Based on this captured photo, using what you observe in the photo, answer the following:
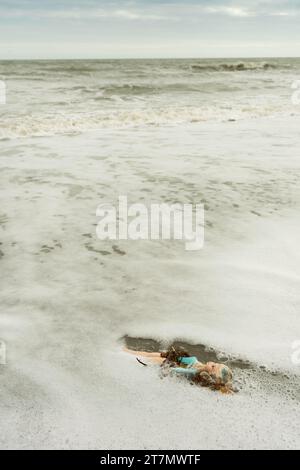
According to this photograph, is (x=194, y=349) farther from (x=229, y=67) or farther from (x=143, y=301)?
(x=229, y=67)

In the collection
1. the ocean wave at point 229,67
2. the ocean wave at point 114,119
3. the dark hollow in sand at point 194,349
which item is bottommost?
the dark hollow in sand at point 194,349

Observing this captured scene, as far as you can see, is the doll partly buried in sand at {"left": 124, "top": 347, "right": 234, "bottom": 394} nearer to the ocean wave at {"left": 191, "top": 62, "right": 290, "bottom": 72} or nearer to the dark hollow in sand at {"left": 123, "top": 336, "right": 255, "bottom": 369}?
the dark hollow in sand at {"left": 123, "top": 336, "right": 255, "bottom": 369}

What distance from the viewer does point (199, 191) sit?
5426 mm

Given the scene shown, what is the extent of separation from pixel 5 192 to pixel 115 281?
2.76 m

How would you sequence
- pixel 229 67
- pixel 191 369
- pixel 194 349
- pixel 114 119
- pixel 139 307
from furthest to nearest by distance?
pixel 229 67 → pixel 114 119 → pixel 139 307 → pixel 194 349 → pixel 191 369

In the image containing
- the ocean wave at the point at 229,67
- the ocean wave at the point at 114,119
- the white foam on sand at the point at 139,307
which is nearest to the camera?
the white foam on sand at the point at 139,307

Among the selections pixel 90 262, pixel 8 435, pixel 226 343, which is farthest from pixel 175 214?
pixel 8 435

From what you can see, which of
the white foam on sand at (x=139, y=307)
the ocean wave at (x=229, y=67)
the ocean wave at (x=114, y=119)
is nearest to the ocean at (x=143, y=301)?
the white foam on sand at (x=139, y=307)

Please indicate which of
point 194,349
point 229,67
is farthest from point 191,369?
point 229,67

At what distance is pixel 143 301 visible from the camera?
10.2 feet

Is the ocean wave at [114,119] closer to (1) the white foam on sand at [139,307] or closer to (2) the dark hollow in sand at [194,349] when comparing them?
(1) the white foam on sand at [139,307]

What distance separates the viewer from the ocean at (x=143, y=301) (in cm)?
205

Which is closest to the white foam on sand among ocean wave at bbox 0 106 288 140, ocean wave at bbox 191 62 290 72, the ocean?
the ocean

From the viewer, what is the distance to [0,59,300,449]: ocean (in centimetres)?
205
